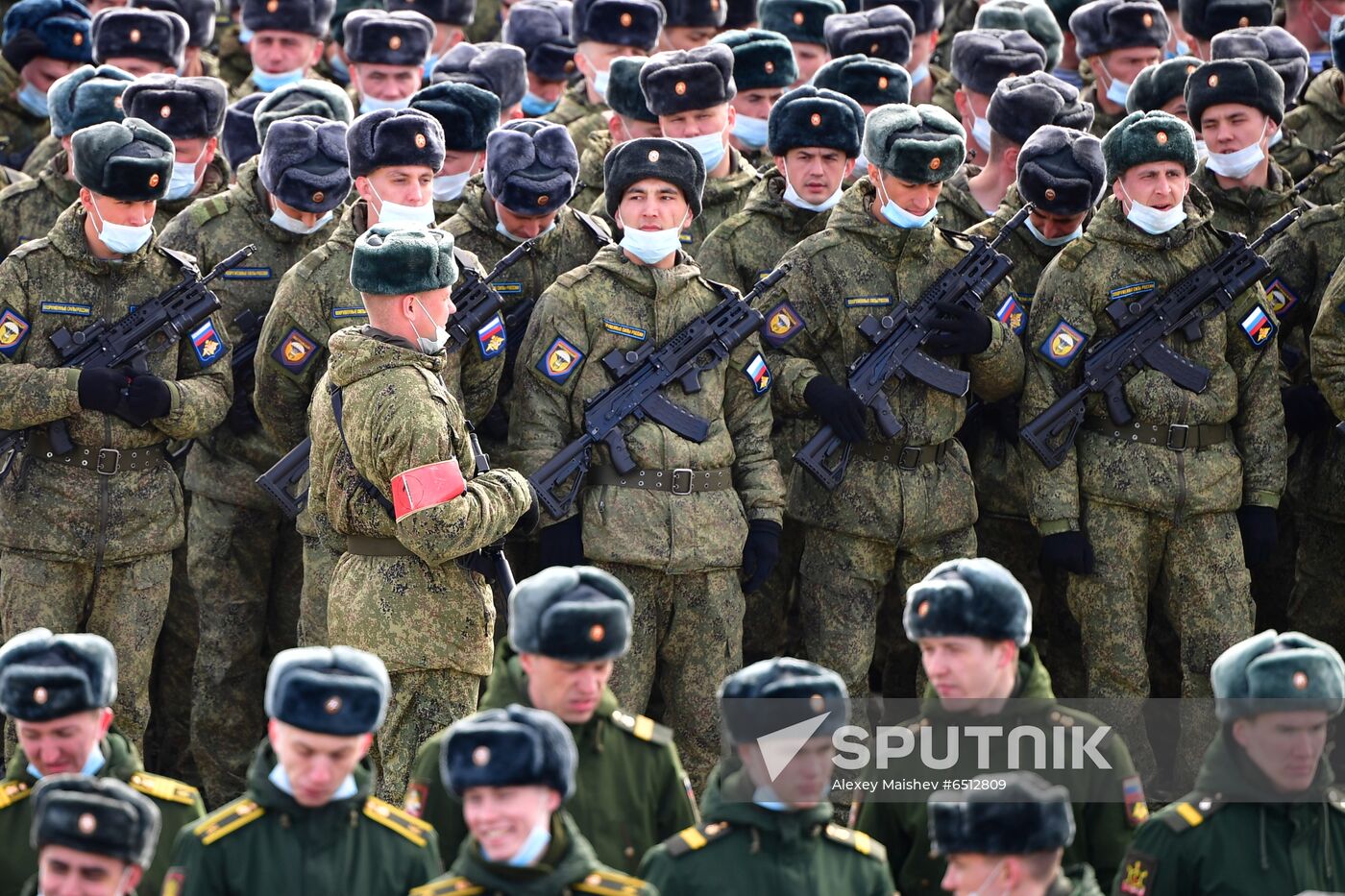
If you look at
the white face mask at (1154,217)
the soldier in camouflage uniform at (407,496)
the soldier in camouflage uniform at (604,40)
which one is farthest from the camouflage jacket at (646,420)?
the soldier in camouflage uniform at (604,40)

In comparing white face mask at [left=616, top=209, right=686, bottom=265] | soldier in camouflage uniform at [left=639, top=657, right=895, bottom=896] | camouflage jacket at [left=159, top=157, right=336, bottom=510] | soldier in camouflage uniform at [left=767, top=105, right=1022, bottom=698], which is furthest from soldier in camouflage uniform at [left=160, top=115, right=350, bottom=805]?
soldier in camouflage uniform at [left=639, top=657, right=895, bottom=896]

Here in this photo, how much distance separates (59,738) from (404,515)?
1523 mm

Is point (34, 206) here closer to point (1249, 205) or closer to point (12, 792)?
point (12, 792)

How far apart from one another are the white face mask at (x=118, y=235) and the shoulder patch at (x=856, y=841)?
13.5 feet

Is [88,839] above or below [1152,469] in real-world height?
above

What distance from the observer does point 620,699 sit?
28.2 feet

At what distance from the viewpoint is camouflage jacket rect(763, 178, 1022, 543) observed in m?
9.10

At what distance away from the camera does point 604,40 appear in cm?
1202

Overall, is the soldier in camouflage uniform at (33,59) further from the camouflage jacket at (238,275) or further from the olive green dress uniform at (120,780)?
the olive green dress uniform at (120,780)

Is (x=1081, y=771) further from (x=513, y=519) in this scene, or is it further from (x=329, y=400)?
(x=329, y=400)

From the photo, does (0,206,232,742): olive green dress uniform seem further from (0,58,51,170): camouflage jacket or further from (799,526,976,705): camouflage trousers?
(0,58,51,170): camouflage jacket

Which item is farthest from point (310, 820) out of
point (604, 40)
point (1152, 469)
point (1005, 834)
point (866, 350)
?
point (604, 40)

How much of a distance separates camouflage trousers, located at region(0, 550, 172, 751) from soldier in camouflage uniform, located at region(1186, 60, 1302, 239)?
4806 mm

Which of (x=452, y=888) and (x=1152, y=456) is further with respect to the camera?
(x=1152, y=456)
